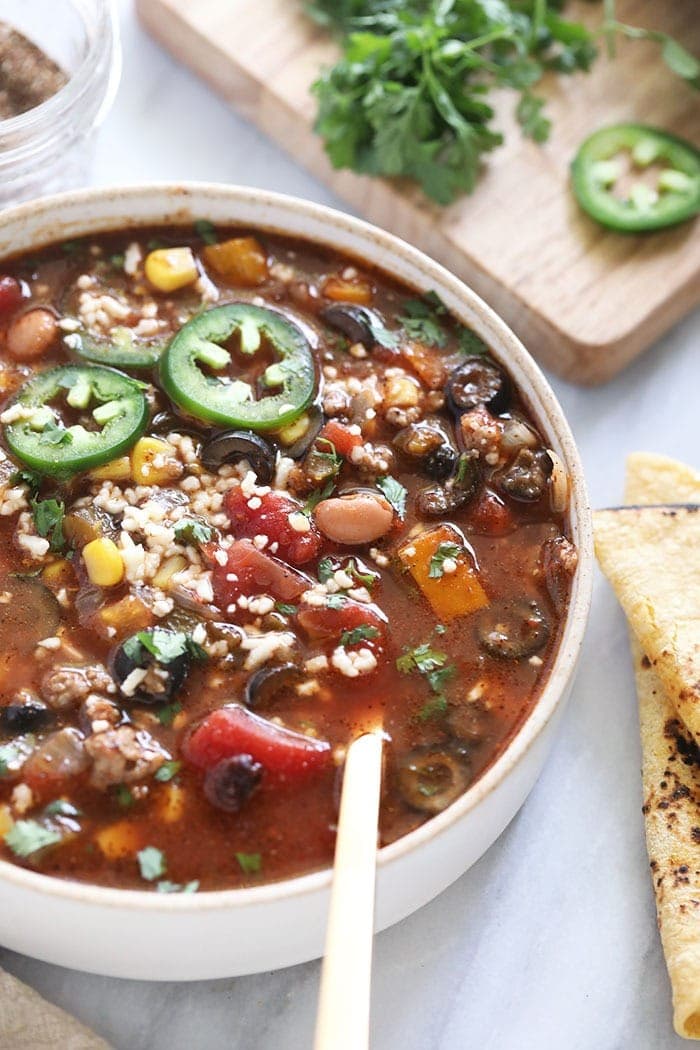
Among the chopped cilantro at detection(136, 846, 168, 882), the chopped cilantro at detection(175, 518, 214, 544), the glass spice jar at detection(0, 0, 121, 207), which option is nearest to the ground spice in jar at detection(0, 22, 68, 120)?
the glass spice jar at detection(0, 0, 121, 207)

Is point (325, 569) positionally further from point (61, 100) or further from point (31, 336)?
point (61, 100)

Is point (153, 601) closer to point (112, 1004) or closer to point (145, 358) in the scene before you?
point (145, 358)

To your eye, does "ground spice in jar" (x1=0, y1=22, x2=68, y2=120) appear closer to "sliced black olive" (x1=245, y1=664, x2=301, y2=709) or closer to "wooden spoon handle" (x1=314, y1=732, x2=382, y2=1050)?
"sliced black olive" (x1=245, y1=664, x2=301, y2=709)

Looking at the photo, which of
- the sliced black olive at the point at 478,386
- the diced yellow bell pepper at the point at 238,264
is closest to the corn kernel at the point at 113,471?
the diced yellow bell pepper at the point at 238,264

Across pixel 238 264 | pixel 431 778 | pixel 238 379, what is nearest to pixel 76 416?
pixel 238 379

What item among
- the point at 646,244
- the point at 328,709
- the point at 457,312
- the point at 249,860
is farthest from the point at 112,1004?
the point at 646,244

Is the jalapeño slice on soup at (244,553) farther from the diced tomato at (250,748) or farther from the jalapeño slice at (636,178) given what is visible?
the jalapeño slice at (636,178)

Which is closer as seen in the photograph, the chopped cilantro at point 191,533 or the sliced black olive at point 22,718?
the sliced black olive at point 22,718
